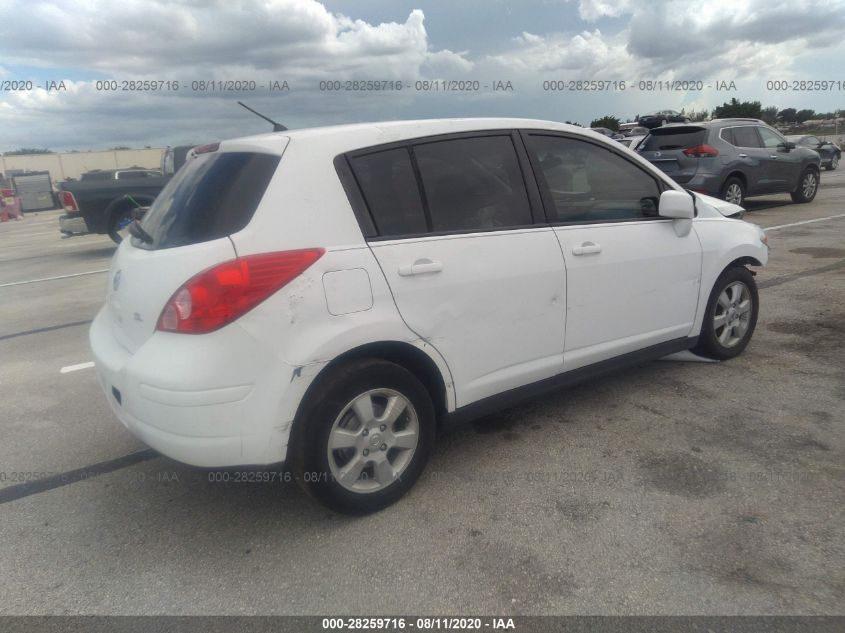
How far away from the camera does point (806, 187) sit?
543 inches


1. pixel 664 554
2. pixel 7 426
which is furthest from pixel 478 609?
pixel 7 426

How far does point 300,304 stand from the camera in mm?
2615

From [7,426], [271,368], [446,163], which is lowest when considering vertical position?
[7,426]

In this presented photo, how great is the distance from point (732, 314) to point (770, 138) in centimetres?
980

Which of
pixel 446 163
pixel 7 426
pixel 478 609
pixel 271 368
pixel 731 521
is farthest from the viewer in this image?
pixel 7 426

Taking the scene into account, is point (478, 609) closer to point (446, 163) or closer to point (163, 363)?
point (163, 363)

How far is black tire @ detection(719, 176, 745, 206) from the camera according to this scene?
11.6m

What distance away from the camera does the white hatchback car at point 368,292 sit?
2580 millimetres

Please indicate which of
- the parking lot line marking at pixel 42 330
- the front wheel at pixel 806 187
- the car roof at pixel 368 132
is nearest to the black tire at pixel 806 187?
the front wheel at pixel 806 187

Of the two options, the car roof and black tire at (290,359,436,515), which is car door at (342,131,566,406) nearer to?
the car roof

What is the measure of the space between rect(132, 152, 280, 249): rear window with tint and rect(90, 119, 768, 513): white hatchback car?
0.01 meters

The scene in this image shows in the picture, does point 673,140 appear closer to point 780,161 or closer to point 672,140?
point 672,140

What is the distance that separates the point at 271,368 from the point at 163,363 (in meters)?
0.43

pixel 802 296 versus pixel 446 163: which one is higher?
pixel 446 163
